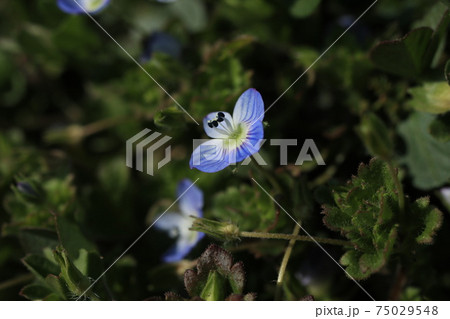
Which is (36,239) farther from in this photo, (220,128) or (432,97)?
(432,97)

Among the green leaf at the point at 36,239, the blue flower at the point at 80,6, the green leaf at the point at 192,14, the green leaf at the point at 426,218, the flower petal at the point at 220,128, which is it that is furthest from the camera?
the green leaf at the point at 192,14

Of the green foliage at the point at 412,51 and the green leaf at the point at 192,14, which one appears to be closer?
the green foliage at the point at 412,51

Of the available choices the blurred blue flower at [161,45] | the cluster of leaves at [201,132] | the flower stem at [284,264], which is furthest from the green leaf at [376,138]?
the blurred blue flower at [161,45]

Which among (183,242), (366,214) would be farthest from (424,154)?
(183,242)

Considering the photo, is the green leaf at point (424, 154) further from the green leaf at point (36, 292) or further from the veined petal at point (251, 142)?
the green leaf at point (36, 292)

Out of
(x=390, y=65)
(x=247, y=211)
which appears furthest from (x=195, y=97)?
(x=390, y=65)

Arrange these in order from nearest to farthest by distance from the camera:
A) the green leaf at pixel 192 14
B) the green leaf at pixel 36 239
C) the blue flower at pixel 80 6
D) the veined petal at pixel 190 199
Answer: the green leaf at pixel 36 239, the veined petal at pixel 190 199, the blue flower at pixel 80 6, the green leaf at pixel 192 14

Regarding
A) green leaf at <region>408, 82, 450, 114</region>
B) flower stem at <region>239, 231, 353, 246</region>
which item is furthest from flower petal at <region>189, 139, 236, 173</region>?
green leaf at <region>408, 82, 450, 114</region>
